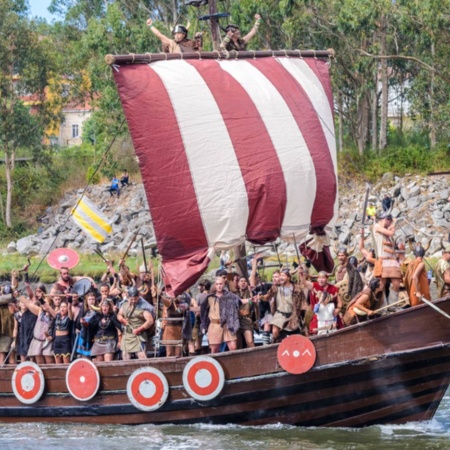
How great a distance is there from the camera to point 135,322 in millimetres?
17844

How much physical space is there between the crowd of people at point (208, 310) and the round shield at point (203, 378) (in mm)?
511

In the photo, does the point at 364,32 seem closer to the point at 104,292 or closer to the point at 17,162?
the point at 17,162

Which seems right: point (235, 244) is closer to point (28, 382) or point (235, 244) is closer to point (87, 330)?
point (87, 330)

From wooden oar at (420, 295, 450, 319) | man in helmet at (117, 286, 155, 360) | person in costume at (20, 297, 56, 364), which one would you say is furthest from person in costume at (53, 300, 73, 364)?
wooden oar at (420, 295, 450, 319)

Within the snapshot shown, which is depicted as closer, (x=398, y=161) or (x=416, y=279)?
(x=416, y=279)

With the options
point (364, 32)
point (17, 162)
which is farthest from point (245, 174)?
point (17, 162)

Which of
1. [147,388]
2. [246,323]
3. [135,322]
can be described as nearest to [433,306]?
[246,323]

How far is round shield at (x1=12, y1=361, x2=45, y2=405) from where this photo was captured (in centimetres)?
1811

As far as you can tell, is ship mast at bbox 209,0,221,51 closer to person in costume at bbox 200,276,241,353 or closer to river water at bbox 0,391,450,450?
person in costume at bbox 200,276,241,353

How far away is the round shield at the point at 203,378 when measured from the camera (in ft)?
55.9

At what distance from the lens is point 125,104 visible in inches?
719

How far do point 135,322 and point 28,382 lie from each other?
179cm

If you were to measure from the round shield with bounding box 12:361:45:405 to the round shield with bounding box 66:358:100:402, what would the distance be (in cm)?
49

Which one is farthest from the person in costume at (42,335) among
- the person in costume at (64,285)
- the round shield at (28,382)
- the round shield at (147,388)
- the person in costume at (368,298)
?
the person in costume at (368,298)
